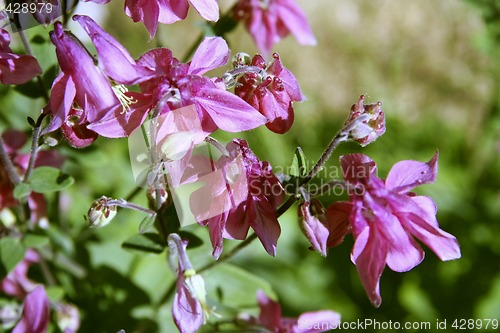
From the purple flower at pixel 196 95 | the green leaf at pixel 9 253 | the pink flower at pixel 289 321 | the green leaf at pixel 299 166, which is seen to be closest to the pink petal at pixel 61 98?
the purple flower at pixel 196 95

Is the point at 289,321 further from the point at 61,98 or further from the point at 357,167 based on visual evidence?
the point at 61,98

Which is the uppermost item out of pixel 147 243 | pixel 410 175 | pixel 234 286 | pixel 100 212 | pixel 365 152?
pixel 410 175

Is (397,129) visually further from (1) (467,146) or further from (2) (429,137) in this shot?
(1) (467,146)

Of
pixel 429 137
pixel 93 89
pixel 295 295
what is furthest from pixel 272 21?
pixel 429 137

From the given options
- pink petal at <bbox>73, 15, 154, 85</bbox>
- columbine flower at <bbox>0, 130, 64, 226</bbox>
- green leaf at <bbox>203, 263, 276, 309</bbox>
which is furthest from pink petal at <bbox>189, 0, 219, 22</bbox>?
green leaf at <bbox>203, 263, 276, 309</bbox>

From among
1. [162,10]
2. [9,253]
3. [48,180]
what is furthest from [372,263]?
[9,253]
